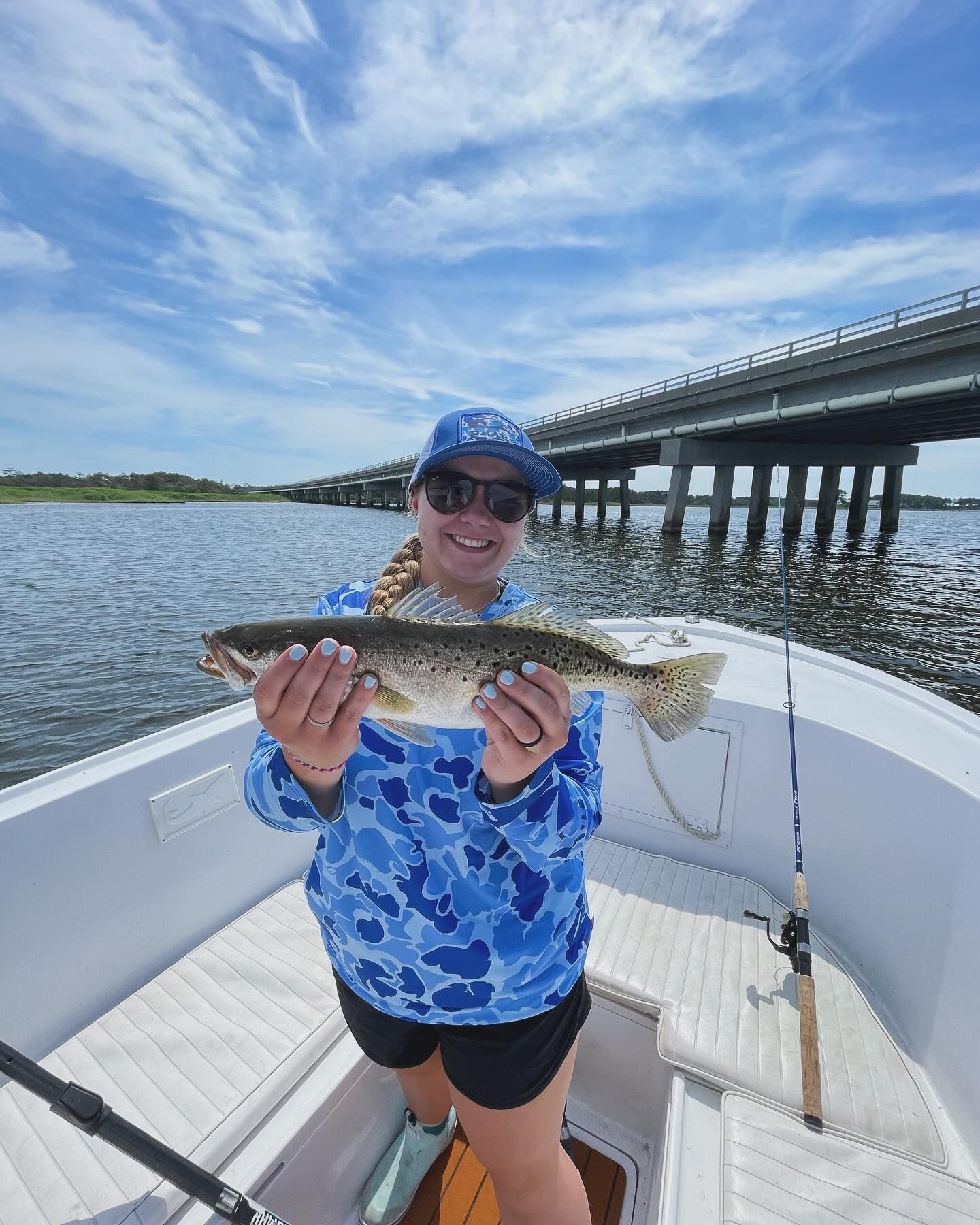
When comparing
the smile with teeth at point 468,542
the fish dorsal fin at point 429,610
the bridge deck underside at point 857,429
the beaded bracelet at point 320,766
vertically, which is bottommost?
the beaded bracelet at point 320,766

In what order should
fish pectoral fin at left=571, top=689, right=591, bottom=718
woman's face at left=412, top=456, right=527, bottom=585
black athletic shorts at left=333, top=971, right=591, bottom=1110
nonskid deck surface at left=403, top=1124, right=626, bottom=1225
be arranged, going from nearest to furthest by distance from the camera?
black athletic shorts at left=333, top=971, right=591, bottom=1110 < fish pectoral fin at left=571, top=689, right=591, bottom=718 < woman's face at left=412, top=456, right=527, bottom=585 < nonskid deck surface at left=403, top=1124, right=626, bottom=1225

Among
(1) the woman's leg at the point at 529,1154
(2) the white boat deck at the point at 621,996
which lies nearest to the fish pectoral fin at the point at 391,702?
(1) the woman's leg at the point at 529,1154

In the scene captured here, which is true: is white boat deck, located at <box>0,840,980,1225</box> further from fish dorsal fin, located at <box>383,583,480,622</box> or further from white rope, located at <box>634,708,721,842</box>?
fish dorsal fin, located at <box>383,583,480,622</box>

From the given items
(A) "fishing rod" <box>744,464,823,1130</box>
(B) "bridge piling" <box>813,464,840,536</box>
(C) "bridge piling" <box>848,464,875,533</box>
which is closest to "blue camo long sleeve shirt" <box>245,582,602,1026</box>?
Result: (A) "fishing rod" <box>744,464,823,1130</box>

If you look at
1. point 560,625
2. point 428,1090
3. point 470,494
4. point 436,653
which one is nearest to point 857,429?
point 560,625

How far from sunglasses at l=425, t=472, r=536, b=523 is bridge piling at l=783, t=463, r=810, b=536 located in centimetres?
5363

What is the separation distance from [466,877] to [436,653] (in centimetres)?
93

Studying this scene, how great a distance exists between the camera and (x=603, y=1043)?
3.71 meters

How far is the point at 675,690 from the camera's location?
2.91 metres

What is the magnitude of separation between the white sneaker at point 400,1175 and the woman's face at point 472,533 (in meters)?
3.16

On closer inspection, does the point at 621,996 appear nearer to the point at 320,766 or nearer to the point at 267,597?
the point at 320,766

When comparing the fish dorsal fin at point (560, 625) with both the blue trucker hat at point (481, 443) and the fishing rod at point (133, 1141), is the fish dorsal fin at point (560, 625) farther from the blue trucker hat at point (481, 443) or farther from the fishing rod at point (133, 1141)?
the fishing rod at point (133, 1141)

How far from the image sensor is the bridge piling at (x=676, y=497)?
43438 millimetres

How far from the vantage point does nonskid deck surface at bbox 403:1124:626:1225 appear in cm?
308
